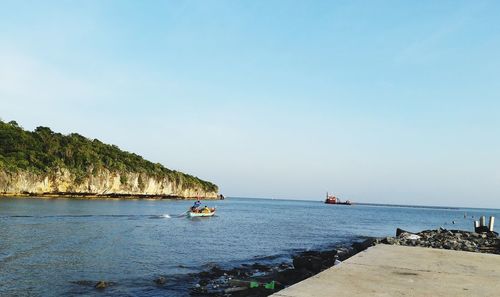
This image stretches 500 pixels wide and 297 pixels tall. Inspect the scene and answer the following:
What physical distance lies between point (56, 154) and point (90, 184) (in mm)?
14377

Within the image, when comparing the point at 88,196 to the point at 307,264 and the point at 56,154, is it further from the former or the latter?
the point at 307,264

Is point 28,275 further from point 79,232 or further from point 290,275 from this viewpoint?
point 79,232

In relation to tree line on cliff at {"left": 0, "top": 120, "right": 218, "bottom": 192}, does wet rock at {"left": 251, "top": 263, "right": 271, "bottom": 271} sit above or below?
below

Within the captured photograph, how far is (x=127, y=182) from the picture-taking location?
516ft

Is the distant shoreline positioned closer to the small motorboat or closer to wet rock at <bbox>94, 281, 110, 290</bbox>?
the small motorboat

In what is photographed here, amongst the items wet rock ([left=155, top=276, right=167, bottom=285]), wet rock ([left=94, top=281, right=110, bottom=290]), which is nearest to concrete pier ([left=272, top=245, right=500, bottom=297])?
wet rock ([left=155, top=276, right=167, bottom=285])

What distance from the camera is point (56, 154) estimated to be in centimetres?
13788

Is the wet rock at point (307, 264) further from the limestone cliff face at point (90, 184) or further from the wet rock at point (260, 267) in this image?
the limestone cliff face at point (90, 184)

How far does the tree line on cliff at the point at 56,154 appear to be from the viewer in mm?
119875

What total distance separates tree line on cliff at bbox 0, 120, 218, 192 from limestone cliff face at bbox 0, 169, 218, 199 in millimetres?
1412

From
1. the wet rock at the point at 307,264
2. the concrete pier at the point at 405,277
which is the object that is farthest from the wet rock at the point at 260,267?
the concrete pier at the point at 405,277

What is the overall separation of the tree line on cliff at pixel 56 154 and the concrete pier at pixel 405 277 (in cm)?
11413

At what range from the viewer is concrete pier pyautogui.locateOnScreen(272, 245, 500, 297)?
5.54m

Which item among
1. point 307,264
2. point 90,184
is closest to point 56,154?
point 90,184
